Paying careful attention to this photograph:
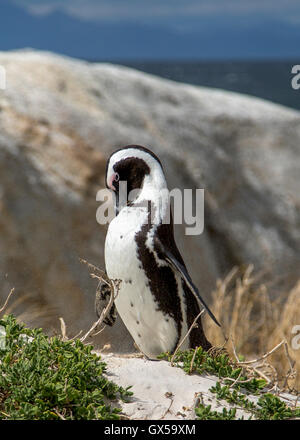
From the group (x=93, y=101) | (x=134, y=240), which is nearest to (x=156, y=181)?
(x=134, y=240)

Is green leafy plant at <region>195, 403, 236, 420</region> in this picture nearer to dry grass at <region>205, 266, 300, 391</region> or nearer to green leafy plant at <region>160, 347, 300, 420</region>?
green leafy plant at <region>160, 347, 300, 420</region>

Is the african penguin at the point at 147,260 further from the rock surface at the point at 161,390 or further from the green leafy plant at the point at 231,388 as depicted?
the rock surface at the point at 161,390

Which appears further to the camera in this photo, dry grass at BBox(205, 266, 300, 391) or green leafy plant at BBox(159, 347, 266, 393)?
dry grass at BBox(205, 266, 300, 391)

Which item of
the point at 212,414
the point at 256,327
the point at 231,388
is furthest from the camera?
the point at 256,327

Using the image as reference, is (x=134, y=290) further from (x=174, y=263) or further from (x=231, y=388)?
(x=231, y=388)

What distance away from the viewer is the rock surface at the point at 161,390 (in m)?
2.40

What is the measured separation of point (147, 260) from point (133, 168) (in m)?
0.42

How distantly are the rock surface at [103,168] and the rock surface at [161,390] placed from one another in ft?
5.63

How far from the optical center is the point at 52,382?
2.38 meters

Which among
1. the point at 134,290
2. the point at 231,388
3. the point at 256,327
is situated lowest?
the point at 256,327

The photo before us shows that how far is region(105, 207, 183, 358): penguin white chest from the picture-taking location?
10.4ft

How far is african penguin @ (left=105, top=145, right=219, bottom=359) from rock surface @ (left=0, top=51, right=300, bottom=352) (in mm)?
1224

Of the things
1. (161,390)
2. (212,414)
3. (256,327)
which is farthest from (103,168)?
(212,414)

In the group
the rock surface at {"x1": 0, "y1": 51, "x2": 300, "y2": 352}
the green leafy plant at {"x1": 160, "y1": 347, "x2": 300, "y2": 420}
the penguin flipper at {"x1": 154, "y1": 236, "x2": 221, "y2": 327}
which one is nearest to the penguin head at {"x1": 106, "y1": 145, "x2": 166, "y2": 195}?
the penguin flipper at {"x1": 154, "y1": 236, "x2": 221, "y2": 327}
